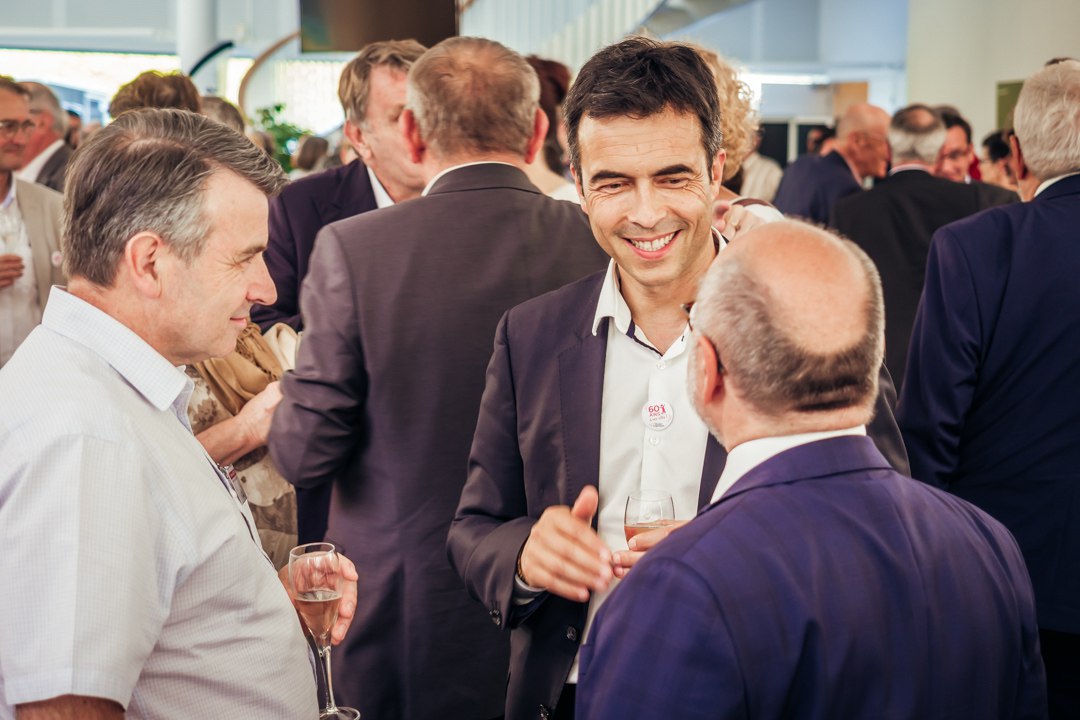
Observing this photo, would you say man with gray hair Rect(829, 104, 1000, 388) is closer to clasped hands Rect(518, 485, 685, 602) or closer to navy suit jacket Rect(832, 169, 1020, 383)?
navy suit jacket Rect(832, 169, 1020, 383)

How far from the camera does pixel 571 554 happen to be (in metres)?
1.56

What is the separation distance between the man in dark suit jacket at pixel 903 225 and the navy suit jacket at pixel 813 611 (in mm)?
3694

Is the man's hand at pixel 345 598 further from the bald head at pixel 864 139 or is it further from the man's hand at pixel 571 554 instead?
the bald head at pixel 864 139

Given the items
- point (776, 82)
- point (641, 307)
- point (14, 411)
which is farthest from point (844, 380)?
point (776, 82)

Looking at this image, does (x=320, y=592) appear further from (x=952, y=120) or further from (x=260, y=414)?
(x=952, y=120)

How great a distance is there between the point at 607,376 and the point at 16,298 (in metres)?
2.92

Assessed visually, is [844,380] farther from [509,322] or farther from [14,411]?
[14,411]

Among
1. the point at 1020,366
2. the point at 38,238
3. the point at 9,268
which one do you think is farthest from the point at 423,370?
the point at 38,238

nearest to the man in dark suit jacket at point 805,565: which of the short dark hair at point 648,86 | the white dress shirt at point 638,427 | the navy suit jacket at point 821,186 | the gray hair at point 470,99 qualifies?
the white dress shirt at point 638,427

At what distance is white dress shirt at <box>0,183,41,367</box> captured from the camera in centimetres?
400

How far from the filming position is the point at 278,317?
3070 mm

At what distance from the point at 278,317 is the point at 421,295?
0.89m

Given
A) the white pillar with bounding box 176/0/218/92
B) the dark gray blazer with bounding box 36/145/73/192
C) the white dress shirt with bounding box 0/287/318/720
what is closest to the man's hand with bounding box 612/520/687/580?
the white dress shirt with bounding box 0/287/318/720

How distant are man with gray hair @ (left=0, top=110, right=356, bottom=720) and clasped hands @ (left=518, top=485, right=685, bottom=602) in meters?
0.38
